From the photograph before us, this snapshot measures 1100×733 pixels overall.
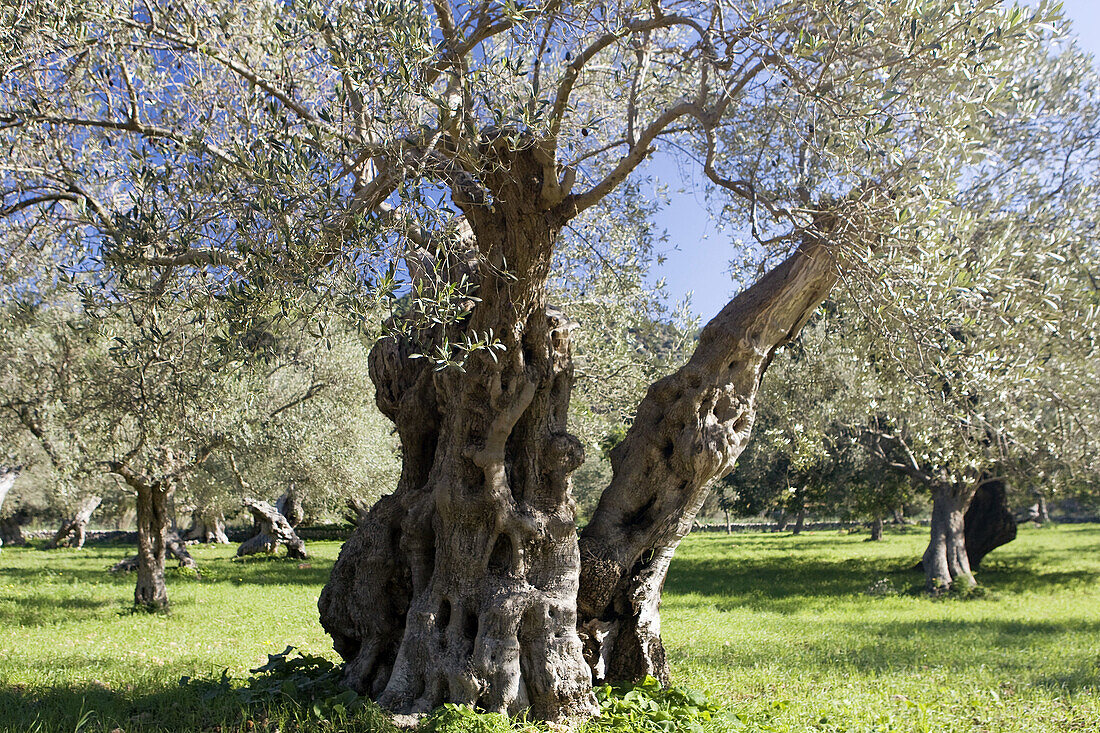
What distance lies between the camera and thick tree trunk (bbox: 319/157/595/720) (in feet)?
17.6

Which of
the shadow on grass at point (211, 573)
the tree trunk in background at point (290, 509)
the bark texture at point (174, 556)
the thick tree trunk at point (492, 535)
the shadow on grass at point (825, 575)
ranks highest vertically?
the thick tree trunk at point (492, 535)

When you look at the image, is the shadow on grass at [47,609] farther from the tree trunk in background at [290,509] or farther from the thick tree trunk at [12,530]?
the thick tree trunk at [12,530]

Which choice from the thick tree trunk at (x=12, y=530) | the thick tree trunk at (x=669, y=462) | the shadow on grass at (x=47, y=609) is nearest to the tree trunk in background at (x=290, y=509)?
the thick tree trunk at (x=12, y=530)

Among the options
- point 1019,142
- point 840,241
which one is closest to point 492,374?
point 840,241

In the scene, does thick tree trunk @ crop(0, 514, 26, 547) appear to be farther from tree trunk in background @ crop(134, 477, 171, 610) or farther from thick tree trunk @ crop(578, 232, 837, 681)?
thick tree trunk @ crop(578, 232, 837, 681)

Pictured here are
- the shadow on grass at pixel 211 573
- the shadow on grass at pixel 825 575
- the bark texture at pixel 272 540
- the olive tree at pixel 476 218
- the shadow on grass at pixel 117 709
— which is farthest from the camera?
the bark texture at pixel 272 540

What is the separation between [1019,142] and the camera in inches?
434

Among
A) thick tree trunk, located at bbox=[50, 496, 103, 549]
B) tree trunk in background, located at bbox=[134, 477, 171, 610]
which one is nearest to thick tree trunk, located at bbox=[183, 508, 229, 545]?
thick tree trunk, located at bbox=[50, 496, 103, 549]

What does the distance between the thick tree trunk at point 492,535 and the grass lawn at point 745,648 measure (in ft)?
2.53

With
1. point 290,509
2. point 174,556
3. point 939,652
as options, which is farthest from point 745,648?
point 290,509

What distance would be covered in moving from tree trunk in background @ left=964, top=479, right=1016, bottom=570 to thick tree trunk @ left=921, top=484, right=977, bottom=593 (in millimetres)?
1772

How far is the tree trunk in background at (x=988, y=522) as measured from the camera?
19.8 m

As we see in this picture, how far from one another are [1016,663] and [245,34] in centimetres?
1172

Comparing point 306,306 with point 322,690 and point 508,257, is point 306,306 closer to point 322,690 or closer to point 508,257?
point 508,257
